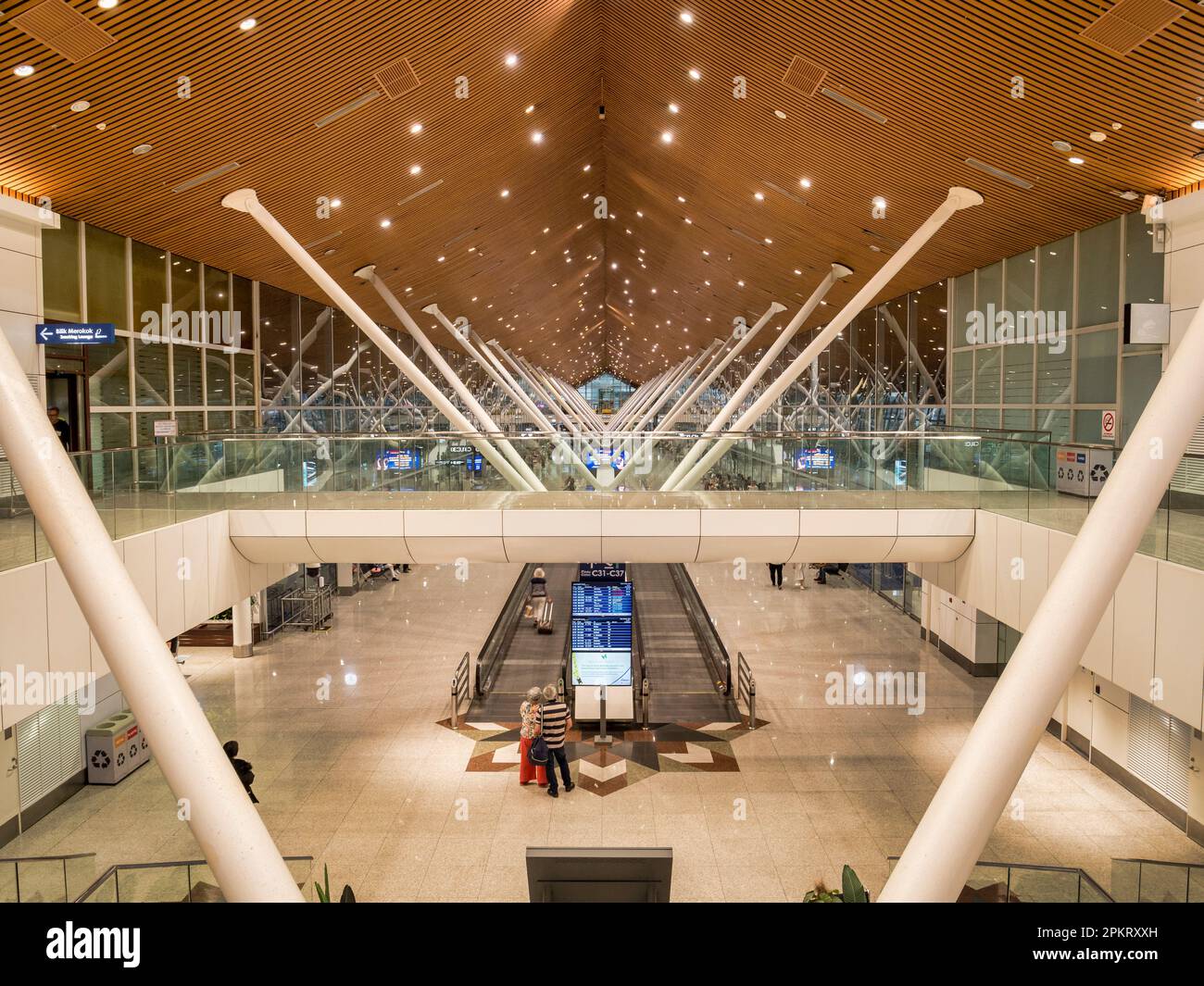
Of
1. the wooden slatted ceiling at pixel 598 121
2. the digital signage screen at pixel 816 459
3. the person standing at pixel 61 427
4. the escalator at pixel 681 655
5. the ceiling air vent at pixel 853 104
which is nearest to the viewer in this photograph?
the wooden slatted ceiling at pixel 598 121

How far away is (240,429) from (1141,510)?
59.7ft

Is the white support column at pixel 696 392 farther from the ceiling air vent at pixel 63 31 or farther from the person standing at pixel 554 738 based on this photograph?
the ceiling air vent at pixel 63 31

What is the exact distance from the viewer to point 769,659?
57.8 feet

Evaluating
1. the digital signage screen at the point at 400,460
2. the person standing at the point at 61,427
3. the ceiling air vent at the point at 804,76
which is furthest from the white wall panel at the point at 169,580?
the ceiling air vent at the point at 804,76

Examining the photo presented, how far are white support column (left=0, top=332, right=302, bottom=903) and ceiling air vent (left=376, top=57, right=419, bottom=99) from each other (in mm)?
7980

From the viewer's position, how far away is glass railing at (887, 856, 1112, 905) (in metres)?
5.98

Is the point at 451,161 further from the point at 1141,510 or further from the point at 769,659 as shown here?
the point at 1141,510

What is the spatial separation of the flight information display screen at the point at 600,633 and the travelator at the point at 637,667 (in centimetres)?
13

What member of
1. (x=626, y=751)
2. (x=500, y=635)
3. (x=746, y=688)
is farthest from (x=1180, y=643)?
(x=500, y=635)

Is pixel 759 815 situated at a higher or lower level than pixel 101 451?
lower

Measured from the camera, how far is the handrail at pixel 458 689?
14.0m

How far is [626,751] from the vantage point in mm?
12844
